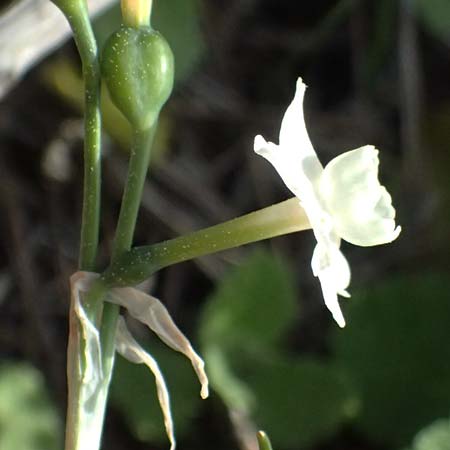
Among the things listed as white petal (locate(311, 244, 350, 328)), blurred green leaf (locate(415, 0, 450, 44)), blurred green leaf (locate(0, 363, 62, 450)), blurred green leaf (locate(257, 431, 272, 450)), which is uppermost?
blurred green leaf (locate(415, 0, 450, 44))

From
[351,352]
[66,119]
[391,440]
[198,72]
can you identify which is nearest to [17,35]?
[66,119]

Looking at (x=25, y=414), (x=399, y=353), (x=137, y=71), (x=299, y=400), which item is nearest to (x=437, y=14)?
(x=399, y=353)

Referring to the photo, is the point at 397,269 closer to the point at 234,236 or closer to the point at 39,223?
the point at 39,223

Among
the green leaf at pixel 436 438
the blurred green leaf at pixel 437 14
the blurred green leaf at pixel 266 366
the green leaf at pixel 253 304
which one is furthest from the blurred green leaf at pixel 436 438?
the blurred green leaf at pixel 437 14

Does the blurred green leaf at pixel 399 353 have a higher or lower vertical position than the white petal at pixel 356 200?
higher

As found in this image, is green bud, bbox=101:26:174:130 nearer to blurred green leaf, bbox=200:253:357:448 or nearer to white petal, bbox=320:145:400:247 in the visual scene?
white petal, bbox=320:145:400:247

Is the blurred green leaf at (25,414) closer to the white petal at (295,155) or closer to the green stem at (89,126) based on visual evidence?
the green stem at (89,126)

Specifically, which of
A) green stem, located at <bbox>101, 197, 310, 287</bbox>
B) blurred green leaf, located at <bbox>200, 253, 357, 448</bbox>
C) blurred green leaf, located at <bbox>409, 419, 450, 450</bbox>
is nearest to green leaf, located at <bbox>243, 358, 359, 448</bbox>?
blurred green leaf, located at <bbox>200, 253, 357, 448</bbox>
